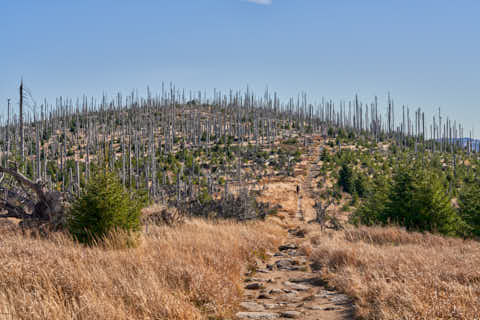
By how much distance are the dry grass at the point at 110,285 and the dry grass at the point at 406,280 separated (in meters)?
2.28

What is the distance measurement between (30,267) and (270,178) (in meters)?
41.5

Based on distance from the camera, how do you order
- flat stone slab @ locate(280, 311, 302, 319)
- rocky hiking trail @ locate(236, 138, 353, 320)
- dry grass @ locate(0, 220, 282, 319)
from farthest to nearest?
1. rocky hiking trail @ locate(236, 138, 353, 320)
2. flat stone slab @ locate(280, 311, 302, 319)
3. dry grass @ locate(0, 220, 282, 319)

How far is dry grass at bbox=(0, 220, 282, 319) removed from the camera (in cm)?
473

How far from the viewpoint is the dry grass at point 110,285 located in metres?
4.73

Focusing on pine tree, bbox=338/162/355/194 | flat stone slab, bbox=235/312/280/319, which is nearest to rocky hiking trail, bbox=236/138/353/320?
flat stone slab, bbox=235/312/280/319

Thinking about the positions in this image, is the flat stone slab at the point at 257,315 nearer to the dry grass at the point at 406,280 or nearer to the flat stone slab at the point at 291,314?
the flat stone slab at the point at 291,314

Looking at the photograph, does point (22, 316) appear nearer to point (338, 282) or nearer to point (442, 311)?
point (442, 311)

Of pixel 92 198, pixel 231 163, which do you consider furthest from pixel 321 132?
pixel 92 198

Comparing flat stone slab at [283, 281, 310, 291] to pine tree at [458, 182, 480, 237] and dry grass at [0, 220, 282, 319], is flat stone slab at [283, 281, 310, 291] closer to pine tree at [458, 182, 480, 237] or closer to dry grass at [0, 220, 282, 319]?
A: dry grass at [0, 220, 282, 319]

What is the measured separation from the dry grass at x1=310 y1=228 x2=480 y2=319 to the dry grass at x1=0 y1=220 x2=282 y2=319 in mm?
2284

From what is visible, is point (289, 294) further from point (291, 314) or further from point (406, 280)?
point (406, 280)

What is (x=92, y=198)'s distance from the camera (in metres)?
10.6

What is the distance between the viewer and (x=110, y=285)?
5.79m

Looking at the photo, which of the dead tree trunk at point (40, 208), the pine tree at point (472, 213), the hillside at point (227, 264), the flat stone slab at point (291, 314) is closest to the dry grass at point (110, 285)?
the hillside at point (227, 264)
